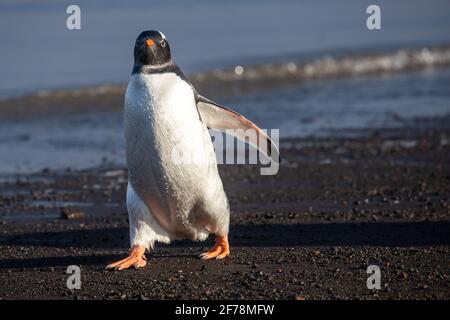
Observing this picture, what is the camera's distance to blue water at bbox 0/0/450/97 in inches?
812

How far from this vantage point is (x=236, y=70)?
19.6 m

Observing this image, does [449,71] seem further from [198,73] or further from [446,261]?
[446,261]

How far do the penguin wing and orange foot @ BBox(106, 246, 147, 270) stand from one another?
116cm

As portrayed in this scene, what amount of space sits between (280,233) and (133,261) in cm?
155

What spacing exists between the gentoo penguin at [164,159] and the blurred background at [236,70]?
4379 mm

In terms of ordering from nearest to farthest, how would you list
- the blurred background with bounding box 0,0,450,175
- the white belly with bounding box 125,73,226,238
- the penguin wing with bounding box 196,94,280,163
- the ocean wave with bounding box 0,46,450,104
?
1. the white belly with bounding box 125,73,226,238
2. the penguin wing with bounding box 196,94,280,163
3. the blurred background with bounding box 0,0,450,175
4. the ocean wave with bounding box 0,46,450,104

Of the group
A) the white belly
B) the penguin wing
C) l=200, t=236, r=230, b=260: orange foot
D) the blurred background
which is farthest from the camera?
the blurred background

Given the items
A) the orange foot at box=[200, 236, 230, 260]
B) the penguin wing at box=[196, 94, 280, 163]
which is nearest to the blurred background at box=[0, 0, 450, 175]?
the penguin wing at box=[196, 94, 280, 163]

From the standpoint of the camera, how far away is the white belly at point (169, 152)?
6641mm

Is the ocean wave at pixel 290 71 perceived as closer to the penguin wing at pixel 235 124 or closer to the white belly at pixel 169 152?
the penguin wing at pixel 235 124

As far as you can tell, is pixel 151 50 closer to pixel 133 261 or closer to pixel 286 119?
pixel 133 261

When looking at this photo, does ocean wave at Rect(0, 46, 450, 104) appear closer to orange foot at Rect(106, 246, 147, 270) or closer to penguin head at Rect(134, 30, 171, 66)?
penguin head at Rect(134, 30, 171, 66)

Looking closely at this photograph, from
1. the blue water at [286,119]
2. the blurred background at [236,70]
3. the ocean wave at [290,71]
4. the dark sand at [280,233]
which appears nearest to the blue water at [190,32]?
the blurred background at [236,70]

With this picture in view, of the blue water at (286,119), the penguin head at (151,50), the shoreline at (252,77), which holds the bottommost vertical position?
the blue water at (286,119)
